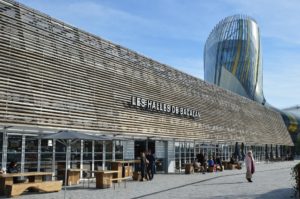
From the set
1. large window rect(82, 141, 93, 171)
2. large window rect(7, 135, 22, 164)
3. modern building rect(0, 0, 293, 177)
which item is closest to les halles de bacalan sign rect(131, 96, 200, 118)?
modern building rect(0, 0, 293, 177)

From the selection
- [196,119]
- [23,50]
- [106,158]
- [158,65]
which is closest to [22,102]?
[23,50]

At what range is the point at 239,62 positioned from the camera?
93.2 m

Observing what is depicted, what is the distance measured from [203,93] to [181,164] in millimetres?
7889

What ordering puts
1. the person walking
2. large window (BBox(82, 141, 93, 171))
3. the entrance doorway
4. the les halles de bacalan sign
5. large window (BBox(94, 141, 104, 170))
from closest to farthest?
the person walking < large window (BBox(82, 141, 93, 171)) < large window (BBox(94, 141, 104, 170)) < the les halles de bacalan sign < the entrance doorway

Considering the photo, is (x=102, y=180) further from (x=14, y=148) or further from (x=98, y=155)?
(x=98, y=155)

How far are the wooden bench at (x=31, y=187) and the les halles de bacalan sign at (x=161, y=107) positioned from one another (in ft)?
32.0

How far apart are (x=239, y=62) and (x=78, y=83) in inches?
3028

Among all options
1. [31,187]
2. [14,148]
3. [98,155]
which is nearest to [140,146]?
[98,155]

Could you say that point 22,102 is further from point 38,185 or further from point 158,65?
point 158,65

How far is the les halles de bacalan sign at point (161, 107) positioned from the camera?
83.1 ft

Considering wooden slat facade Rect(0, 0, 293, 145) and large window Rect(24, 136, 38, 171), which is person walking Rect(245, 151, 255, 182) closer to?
wooden slat facade Rect(0, 0, 293, 145)

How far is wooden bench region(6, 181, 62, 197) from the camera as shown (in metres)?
14.0

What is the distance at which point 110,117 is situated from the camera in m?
22.4

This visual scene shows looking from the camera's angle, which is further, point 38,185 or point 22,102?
point 22,102
